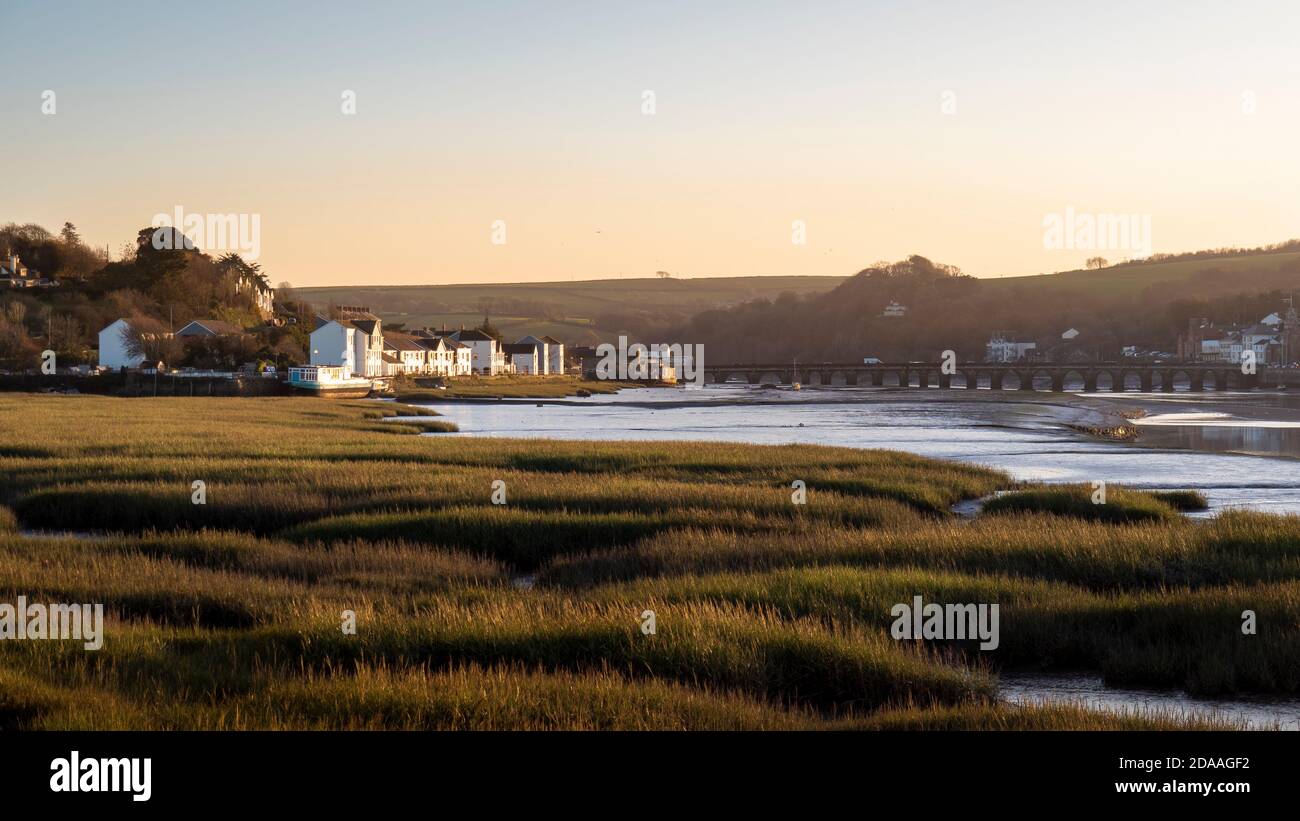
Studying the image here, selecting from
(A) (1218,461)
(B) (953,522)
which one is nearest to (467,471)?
(B) (953,522)

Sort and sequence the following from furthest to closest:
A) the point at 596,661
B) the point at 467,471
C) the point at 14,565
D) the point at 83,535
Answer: the point at 467,471
the point at 83,535
the point at 14,565
the point at 596,661

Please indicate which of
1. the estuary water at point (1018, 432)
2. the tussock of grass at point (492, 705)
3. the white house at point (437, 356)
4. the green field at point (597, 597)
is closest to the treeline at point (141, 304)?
the white house at point (437, 356)

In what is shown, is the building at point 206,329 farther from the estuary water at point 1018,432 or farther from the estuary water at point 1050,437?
the estuary water at point 1050,437

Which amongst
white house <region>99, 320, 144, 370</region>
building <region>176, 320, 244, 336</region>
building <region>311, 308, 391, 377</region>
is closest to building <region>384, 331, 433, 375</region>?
building <region>311, 308, 391, 377</region>

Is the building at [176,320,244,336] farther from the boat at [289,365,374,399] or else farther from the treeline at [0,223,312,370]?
the boat at [289,365,374,399]

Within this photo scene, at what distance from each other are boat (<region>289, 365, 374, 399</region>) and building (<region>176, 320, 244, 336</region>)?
16.8 meters

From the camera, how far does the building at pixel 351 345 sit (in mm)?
142500

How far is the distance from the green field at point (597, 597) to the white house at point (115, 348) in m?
98.3

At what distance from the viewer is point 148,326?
127 metres

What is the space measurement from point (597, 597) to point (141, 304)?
13548 centimetres
